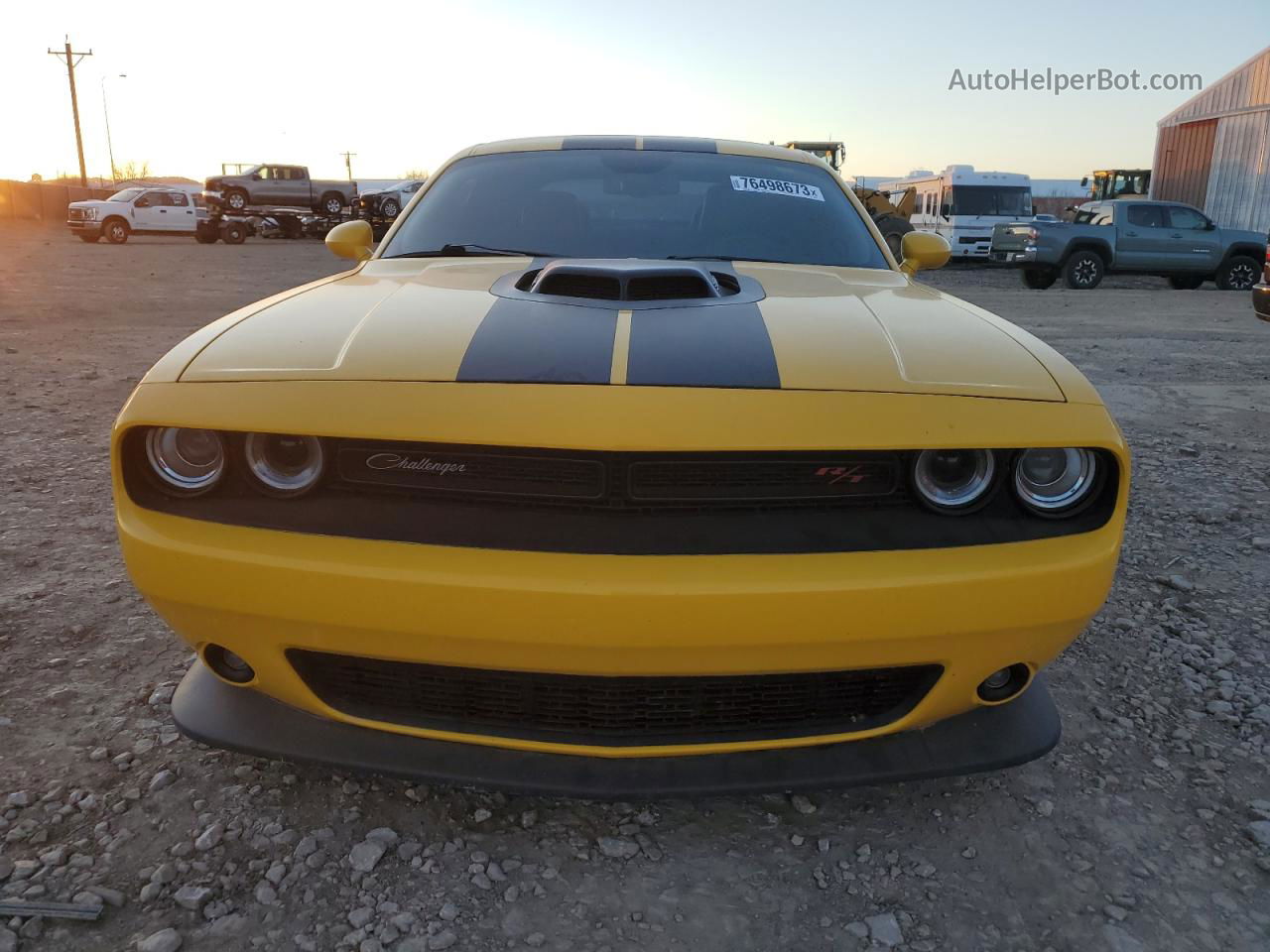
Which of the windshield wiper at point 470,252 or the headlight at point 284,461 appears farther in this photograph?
the windshield wiper at point 470,252

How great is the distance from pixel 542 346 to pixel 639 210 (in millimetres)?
1179

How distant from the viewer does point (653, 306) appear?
5.85ft

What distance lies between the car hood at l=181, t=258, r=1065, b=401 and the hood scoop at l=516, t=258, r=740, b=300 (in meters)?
0.07

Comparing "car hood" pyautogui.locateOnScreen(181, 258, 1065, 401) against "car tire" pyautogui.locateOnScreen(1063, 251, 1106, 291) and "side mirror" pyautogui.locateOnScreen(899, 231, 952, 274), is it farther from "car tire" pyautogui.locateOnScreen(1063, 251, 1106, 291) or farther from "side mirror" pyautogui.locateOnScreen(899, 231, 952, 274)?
"car tire" pyautogui.locateOnScreen(1063, 251, 1106, 291)

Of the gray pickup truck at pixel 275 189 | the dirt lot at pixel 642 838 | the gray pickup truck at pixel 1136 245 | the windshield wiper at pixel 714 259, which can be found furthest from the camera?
the gray pickup truck at pixel 275 189

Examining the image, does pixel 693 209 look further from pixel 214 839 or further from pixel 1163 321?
pixel 1163 321

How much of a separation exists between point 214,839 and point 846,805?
1.23 meters

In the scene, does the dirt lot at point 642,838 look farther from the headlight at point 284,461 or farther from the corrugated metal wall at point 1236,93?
the corrugated metal wall at point 1236,93

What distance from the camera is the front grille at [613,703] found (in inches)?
60.6

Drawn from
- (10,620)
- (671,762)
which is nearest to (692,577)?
(671,762)

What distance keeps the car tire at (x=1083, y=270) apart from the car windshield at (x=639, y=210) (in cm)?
1283

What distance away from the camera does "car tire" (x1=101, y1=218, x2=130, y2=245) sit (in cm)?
2404

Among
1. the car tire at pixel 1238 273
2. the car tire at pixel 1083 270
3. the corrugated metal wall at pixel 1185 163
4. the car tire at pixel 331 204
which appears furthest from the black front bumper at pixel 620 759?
the car tire at pixel 331 204

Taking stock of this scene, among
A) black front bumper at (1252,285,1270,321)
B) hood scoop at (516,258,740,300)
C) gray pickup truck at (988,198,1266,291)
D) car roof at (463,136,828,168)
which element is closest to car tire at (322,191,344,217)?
gray pickup truck at (988,198,1266,291)
